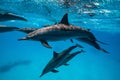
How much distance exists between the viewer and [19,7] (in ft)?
86.2

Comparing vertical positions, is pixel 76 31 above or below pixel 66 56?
above

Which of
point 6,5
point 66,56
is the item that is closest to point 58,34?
point 66,56

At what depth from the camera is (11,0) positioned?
2256 cm

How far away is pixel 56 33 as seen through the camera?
5.24m

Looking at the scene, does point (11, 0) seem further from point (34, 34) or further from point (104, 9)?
point (34, 34)

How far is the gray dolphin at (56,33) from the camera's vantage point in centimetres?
519

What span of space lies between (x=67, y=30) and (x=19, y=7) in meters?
21.7

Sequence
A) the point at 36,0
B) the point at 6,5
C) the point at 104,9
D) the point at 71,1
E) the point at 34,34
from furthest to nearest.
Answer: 1. the point at 6,5
2. the point at 104,9
3. the point at 36,0
4. the point at 71,1
5. the point at 34,34

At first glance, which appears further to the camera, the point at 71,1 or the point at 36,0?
the point at 36,0

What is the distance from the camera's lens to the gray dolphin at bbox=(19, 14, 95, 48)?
5.19 meters

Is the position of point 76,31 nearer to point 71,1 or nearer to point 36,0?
point 71,1

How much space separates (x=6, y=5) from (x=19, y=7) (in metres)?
1.56

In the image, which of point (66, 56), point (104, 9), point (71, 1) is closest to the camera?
point (66, 56)

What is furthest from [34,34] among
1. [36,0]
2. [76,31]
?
[36,0]
